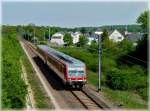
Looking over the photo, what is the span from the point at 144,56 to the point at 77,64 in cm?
2364

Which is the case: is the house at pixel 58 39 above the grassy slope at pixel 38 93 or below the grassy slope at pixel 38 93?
below

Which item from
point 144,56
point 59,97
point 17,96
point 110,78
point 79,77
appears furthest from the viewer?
point 144,56

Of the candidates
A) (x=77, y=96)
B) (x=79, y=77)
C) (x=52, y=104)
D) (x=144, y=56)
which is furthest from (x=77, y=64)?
(x=144, y=56)

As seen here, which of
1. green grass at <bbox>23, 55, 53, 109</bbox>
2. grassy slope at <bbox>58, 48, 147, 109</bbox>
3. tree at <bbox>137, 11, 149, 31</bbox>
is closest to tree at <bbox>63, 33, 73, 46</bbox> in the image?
tree at <bbox>137, 11, 149, 31</bbox>

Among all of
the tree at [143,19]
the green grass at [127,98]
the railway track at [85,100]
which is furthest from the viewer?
the tree at [143,19]

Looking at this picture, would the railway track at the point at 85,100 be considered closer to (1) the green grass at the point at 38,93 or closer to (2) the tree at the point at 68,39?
(1) the green grass at the point at 38,93

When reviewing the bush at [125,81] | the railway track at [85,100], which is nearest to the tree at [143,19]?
Result: the bush at [125,81]

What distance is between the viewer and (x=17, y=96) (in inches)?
781

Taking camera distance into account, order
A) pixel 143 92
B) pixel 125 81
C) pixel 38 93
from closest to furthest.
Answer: pixel 38 93 → pixel 143 92 → pixel 125 81

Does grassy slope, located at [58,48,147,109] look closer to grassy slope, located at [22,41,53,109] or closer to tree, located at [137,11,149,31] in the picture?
grassy slope, located at [22,41,53,109]

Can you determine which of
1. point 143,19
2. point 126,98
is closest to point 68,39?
point 143,19

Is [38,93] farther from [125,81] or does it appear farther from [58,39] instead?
[58,39]

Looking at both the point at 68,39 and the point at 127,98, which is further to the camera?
the point at 68,39

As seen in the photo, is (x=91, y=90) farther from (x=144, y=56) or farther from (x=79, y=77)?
(x=144, y=56)
